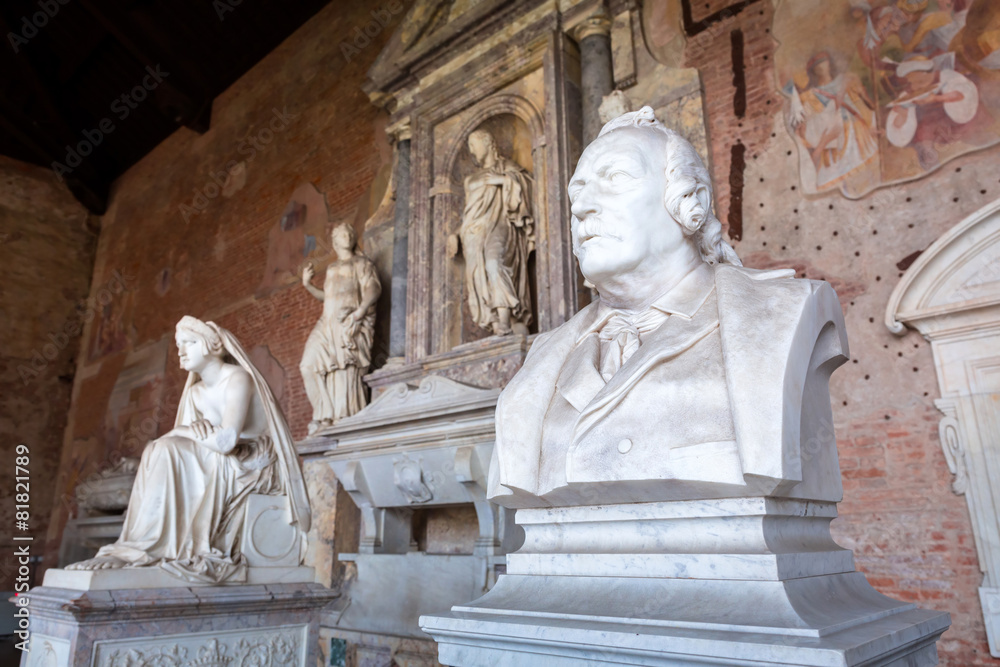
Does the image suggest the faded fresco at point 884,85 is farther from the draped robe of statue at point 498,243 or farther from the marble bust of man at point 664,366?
the marble bust of man at point 664,366

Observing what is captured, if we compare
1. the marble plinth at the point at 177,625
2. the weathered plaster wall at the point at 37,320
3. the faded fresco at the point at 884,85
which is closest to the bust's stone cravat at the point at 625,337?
the marble plinth at the point at 177,625

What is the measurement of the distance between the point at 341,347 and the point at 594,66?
3322mm

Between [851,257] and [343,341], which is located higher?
[343,341]

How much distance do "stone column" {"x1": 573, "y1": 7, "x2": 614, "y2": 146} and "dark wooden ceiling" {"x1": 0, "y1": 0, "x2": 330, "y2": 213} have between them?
5621 mm

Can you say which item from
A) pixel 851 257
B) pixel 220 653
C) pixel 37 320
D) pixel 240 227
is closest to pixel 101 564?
pixel 220 653

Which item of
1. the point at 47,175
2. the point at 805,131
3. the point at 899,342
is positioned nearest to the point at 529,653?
the point at 899,342

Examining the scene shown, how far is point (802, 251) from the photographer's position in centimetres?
424

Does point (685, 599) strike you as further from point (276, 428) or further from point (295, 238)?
point (295, 238)

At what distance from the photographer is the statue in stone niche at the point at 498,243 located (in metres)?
5.64

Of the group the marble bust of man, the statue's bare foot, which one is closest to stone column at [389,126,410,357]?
the statue's bare foot

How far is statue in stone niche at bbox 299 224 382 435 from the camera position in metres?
6.75

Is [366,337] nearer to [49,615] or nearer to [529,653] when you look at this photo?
[49,615]

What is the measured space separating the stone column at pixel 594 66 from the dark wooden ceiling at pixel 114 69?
5621 millimetres

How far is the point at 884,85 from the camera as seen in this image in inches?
165
